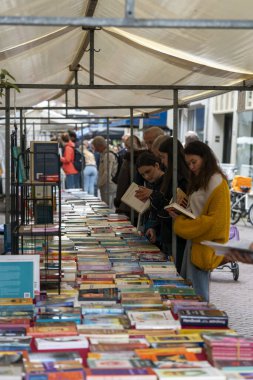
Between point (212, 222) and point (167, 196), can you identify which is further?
point (167, 196)

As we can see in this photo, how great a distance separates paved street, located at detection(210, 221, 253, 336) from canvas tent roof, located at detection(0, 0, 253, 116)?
7.02ft

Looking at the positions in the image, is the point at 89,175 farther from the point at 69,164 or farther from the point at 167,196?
the point at 167,196

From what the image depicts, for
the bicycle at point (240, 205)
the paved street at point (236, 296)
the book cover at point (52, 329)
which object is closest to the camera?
the book cover at point (52, 329)

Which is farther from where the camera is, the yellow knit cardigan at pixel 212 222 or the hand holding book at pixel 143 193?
the hand holding book at pixel 143 193

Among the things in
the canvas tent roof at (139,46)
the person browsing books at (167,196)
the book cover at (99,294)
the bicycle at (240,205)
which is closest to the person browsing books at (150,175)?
the person browsing books at (167,196)

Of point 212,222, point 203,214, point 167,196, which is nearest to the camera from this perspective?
point 212,222

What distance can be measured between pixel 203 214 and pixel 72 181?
35.2ft

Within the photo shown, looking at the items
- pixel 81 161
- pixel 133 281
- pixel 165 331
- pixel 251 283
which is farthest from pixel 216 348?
pixel 81 161

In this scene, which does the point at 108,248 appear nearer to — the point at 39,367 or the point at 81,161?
the point at 39,367

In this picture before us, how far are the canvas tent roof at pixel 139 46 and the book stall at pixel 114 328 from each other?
48.8 inches

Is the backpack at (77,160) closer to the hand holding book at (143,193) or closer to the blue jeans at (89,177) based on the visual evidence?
the blue jeans at (89,177)

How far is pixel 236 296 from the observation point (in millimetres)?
6777

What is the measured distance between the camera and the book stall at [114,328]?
2.24m

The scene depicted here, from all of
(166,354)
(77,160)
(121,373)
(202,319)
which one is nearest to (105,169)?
(77,160)
